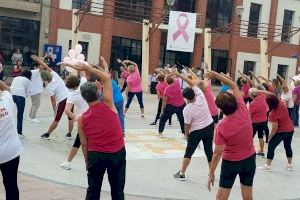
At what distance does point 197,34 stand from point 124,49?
5.30 meters

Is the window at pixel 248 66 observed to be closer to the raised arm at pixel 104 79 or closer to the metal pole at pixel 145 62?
the metal pole at pixel 145 62

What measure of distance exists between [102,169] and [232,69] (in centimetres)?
3112

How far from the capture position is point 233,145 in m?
5.53

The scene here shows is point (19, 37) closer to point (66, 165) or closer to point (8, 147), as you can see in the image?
point (66, 165)

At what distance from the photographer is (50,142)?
10.2 meters

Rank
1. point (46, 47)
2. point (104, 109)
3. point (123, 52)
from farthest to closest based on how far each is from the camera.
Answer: point (123, 52) → point (46, 47) → point (104, 109)

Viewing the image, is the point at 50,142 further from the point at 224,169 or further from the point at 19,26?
the point at 19,26

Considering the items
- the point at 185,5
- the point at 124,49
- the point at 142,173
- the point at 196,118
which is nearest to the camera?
the point at 196,118

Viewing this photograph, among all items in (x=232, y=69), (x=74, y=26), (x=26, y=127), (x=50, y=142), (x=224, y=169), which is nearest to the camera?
(x=224, y=169)

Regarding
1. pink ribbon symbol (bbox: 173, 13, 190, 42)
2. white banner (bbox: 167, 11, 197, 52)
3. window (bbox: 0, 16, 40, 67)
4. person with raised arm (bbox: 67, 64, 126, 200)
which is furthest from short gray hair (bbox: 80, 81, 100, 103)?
window (bbox: 0, 16, 40, 67)

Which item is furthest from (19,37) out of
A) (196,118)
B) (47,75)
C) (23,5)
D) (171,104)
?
(196,118)

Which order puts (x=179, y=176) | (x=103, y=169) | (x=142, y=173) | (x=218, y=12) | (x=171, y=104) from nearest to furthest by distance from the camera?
(x=103, y=169)
(x=179, y=176)
(x=142, y=173)
(x=171, y=104)
(x=218, y=12)

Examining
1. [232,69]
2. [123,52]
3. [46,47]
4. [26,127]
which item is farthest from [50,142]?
[232,69]

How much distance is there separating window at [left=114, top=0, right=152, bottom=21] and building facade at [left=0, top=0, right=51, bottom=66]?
16.0 feet
